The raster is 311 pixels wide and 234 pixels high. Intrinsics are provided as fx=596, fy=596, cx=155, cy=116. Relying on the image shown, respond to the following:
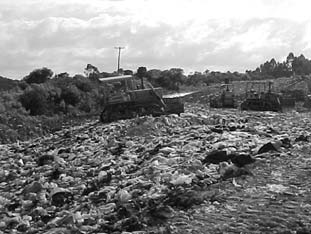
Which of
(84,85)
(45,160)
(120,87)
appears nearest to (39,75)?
(84,85)

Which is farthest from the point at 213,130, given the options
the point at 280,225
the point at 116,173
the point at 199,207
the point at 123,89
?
the point at 123,89

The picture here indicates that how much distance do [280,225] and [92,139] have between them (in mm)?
9025

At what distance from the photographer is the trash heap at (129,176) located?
7.19 metres

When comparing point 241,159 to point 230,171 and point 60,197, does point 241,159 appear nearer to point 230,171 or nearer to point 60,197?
point 230,171

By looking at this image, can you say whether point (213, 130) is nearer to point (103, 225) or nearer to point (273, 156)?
point (273, 156)

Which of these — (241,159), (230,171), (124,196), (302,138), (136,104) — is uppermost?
(136,104)

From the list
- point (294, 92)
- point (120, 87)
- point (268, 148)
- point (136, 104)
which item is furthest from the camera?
point (294, 92)

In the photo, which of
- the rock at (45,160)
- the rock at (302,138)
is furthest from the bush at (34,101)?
the rock at (302,138)

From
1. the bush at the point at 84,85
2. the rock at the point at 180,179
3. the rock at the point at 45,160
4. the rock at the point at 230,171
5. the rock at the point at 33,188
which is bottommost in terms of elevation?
the rock at the point at 33,188

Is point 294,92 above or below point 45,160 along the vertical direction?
above

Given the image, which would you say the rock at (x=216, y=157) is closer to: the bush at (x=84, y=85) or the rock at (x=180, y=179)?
the rock at (x=180, y=179)

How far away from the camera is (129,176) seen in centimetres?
930

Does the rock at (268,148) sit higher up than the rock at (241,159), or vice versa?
the rock at (268,148)

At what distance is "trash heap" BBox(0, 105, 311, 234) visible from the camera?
7.19 m
